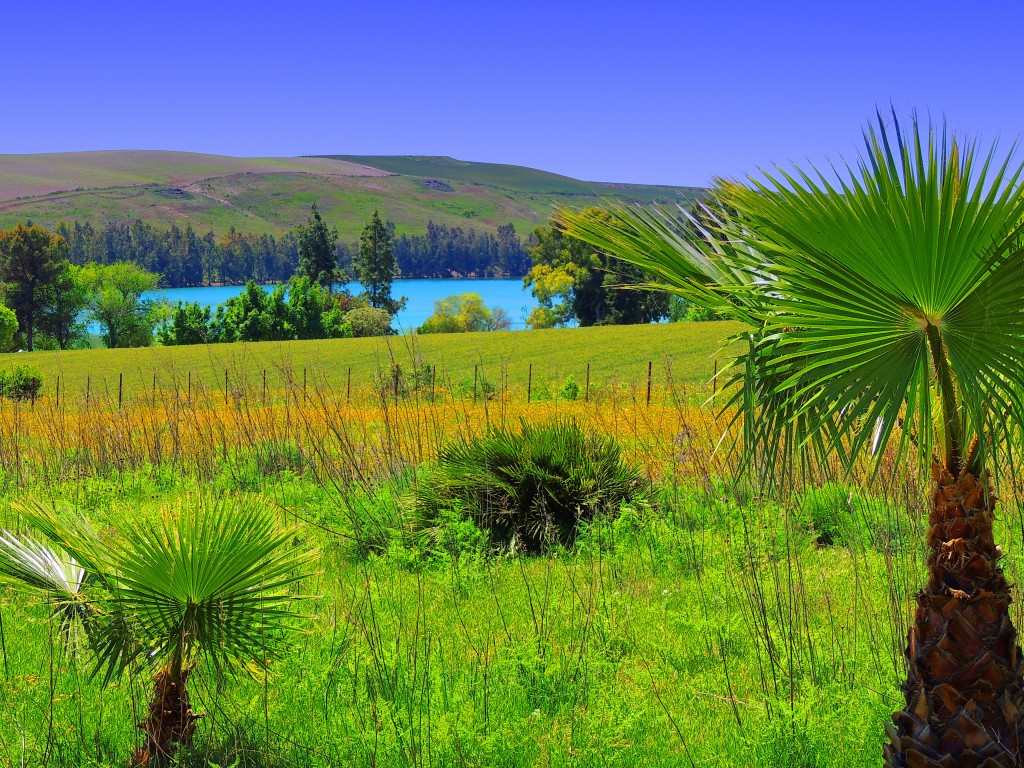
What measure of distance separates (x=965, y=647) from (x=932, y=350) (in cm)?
101

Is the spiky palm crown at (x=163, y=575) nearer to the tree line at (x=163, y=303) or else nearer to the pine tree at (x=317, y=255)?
the tree line at (x=163, y=303)

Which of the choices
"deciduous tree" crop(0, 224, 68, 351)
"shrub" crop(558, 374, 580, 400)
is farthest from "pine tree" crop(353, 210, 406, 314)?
"shrub" crop(558, 374, 580, 400)

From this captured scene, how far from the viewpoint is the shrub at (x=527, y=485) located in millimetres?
8070

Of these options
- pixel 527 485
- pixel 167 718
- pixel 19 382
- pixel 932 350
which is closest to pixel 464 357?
pixel 19 382

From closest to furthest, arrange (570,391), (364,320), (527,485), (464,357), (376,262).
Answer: (527,485)
(570,391)
(464,357)
(364,320)
(376,262)

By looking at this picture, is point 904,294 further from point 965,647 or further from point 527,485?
point 527,485

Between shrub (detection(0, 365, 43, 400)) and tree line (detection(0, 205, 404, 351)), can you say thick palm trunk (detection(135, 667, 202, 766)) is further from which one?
tree line (detection(0, 205, 404, 351))

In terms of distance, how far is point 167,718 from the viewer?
3.71 metres

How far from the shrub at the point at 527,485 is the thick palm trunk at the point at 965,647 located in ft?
15.5

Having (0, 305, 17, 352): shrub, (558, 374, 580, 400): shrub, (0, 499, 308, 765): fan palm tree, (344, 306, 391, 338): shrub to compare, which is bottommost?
(0, 305, 17, 352): shrub

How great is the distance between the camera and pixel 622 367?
41.8 metres

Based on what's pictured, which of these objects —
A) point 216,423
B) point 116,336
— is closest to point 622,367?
point 216,423

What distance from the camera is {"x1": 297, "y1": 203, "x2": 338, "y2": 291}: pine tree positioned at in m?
105

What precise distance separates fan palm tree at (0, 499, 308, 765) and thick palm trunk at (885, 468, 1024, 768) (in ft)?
7.61
